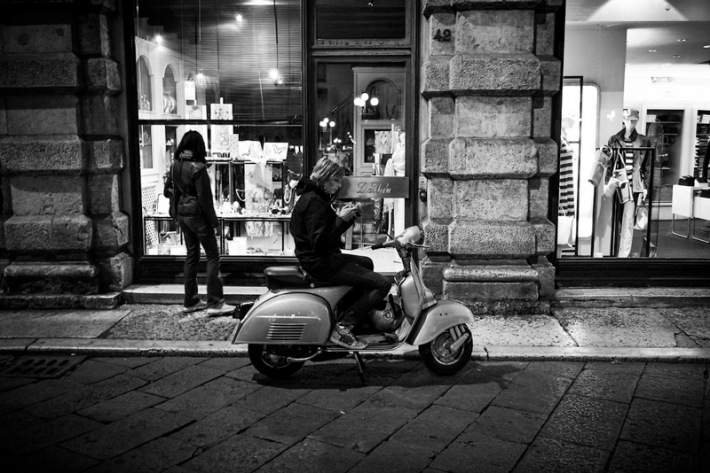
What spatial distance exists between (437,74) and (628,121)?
10.9ft

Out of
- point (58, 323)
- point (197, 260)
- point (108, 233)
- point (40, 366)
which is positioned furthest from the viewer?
point (108, 233)

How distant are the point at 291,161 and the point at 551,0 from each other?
3466 mm

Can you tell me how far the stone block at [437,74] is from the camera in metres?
7.45

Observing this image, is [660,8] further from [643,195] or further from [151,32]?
[151,32]

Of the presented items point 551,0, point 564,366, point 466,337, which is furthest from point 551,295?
point 551,0

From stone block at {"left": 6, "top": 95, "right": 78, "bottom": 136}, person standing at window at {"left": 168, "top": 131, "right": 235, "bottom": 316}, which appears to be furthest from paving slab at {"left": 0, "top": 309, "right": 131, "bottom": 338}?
stone block at {"left": 6, "top": 95, "right": 78, "bottom": 136}

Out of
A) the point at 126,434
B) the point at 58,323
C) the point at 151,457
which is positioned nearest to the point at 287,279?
the point at 126,434

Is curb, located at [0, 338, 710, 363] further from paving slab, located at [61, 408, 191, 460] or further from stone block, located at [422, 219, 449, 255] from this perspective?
stone block, located at [422, 219, 449, 255]

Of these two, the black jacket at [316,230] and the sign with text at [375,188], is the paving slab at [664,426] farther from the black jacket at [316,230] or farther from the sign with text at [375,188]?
the sign with text at [375,188]

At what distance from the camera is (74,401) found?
5.11 m

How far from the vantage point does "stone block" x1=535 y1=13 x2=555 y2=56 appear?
7516 millimetres

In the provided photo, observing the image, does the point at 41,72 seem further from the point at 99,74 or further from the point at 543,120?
the point at 543,120

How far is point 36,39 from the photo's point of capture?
25.7 feet

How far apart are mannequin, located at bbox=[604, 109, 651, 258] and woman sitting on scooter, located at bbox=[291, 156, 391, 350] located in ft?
16.2
